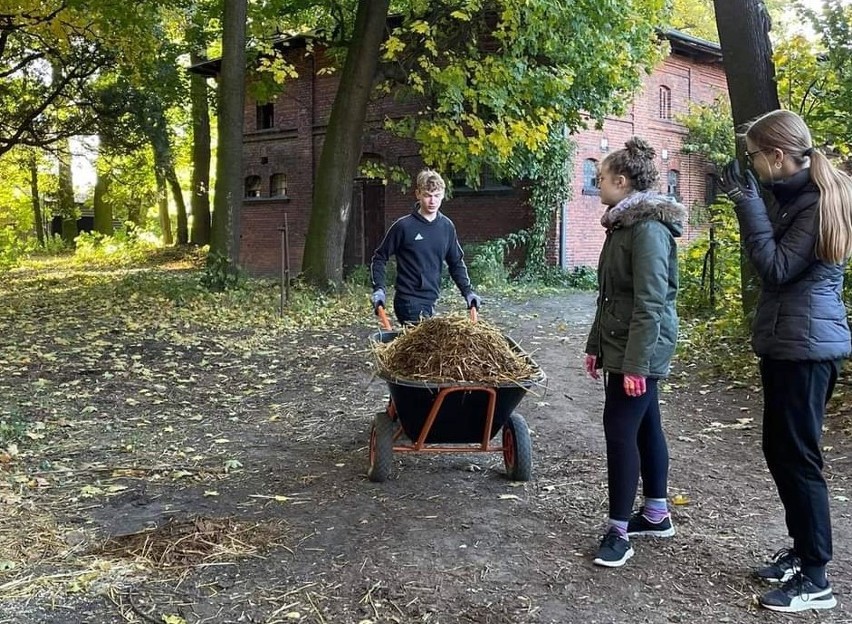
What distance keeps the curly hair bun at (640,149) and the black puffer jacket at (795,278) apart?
21.8 inches

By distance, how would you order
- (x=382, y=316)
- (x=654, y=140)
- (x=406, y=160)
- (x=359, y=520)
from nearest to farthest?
1. (x=359, y=520)
2. (x=382, y=316)
3. (x=406, y=160)
4. (x=654, y=140)

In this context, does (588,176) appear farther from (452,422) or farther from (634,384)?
(634,384)

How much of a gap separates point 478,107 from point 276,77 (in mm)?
4016

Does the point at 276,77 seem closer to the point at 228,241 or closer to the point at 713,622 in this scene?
the point at 228,241

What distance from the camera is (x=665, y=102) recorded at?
21.6 meters

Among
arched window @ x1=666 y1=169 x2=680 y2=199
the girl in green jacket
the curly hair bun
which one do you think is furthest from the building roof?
the girl in green jacket

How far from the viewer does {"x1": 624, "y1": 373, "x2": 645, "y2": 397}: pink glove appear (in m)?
3.51

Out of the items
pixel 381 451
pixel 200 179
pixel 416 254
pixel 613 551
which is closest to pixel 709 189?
pixel 200 179

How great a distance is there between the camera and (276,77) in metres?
15.7

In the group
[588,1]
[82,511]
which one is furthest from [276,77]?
[82,511]

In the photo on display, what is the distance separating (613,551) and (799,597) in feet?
2.57

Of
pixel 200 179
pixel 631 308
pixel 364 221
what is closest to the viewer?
pixel 631 308

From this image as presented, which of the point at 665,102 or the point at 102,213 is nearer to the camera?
the point at 665,102

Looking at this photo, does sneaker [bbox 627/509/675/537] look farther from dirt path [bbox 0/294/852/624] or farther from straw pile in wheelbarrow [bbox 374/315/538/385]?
straw pile in wheelbarrow [bbox 374/315/538/385]
